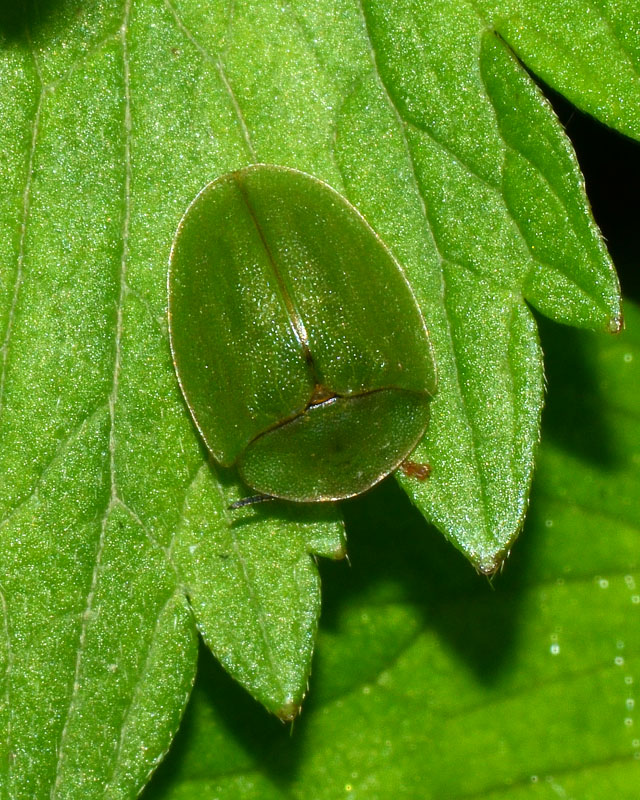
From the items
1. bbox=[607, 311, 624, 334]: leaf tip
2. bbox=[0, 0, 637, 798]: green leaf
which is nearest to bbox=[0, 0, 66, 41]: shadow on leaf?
bbox=[0, 0, 637, 798]: green leaf

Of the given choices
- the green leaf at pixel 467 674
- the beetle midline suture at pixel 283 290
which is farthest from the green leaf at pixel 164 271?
the green leaf at pixel 467 674

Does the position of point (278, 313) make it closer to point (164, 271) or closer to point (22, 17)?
point (164, 271)

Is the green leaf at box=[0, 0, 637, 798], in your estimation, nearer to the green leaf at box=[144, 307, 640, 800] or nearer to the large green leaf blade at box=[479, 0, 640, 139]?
the large green leaf blade at box=[479, 0, 640, 139]

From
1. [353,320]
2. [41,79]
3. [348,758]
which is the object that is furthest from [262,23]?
[348,758]

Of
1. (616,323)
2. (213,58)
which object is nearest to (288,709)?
(616,323)

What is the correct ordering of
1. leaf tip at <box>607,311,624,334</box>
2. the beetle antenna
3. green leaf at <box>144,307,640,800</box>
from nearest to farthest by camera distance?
leaf tip at <box>607,311,624,334</box> → the beetle antenna → green leaf at <box>144,307,640,800</box>

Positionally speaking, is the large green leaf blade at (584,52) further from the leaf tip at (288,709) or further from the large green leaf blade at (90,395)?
the leaf tip at (288,709)

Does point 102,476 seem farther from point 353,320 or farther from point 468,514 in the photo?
point 468,514
